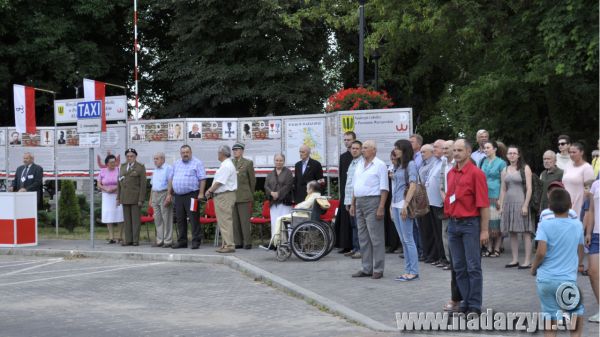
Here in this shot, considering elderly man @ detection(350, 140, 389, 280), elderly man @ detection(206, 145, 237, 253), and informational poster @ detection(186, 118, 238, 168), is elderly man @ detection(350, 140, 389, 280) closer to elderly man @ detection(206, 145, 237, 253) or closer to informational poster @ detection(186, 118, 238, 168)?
elderly man @ detection(206, 145, 237, 253)

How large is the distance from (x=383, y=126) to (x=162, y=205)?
4.53 metres

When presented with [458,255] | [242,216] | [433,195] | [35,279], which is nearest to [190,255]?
[242,216]

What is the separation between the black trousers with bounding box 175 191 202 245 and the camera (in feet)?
56.2

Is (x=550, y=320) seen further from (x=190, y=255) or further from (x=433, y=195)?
(x=190, y=255)

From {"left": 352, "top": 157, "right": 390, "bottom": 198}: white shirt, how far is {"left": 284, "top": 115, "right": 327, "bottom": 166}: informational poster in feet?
18.1

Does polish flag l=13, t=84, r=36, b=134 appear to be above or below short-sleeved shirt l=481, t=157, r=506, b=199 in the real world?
above

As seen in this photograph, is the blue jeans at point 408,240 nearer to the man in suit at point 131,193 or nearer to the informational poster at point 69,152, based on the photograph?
the man in suit at point 131,193

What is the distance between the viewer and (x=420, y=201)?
41.5 ft

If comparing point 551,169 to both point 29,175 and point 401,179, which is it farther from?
point 29,175

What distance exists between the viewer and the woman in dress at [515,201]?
13.4 meters

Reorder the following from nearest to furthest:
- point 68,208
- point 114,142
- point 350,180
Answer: point 350,180 < point 114,142 < point 68,208

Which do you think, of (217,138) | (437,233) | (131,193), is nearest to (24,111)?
(131,193)

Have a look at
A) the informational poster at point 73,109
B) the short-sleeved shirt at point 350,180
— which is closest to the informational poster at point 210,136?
the informational poster at point 73,109

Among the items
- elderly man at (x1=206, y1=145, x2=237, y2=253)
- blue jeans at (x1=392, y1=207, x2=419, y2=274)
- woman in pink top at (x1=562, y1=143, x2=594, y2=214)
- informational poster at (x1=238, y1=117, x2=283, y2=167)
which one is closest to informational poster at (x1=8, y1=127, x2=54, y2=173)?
informational poster at (x1=238, y1=117, x2=283, y2=167)
